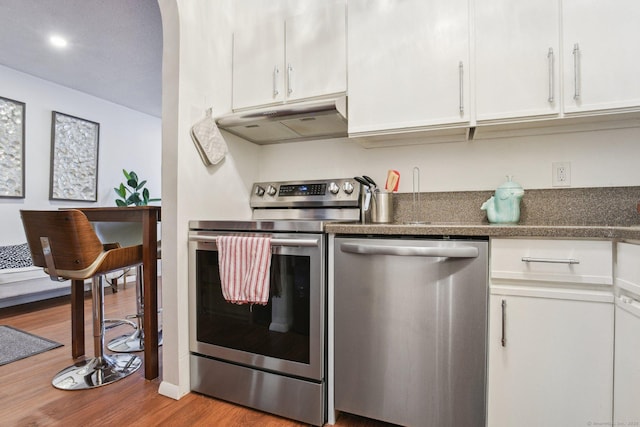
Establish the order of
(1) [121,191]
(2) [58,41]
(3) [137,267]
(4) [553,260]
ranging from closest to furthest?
(4) [553,260] < (3) [137,267] < (2) [58,41] < (1) [121,191]

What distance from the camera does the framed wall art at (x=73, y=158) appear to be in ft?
12.5

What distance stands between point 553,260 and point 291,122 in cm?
137

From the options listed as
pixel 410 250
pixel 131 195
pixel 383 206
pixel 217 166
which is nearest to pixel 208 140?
pixel 217 166

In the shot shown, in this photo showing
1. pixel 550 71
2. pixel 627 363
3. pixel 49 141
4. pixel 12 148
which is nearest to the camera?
pixel 627 363

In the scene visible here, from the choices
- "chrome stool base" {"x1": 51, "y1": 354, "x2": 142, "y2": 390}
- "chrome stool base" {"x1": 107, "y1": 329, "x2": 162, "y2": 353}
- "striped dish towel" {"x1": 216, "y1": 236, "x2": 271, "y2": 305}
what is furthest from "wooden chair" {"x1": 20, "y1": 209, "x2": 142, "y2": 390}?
"striped dish towel" {"x1": 216, "y1": 236, "x2": 271, "y2": 305}

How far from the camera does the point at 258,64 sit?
1.86 metres

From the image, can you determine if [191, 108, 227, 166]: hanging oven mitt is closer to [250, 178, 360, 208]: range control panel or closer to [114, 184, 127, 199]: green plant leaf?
[250, 178, 360, 208]: range control panel

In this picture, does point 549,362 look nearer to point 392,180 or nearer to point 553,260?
point 553,260

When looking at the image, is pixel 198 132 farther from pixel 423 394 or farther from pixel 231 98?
pixel 423 394

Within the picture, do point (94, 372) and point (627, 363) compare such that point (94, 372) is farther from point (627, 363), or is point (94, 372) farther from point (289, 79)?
point (627, 363)

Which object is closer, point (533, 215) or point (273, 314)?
point (273, 314)

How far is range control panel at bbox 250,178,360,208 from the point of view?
1850mm

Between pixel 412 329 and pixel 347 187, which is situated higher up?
pixel 347 187

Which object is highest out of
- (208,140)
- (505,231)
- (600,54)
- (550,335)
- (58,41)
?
(58,41)
